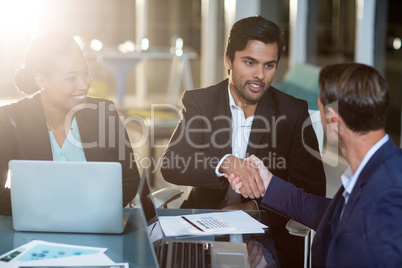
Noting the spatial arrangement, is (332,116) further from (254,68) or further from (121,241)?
(254,68)

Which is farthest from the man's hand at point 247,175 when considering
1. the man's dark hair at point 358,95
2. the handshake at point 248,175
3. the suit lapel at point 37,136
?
the suit lapel at point 37,136

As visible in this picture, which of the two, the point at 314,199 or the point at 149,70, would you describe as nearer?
the point at 314,199

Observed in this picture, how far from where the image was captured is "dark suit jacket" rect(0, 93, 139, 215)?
2201 millimetres

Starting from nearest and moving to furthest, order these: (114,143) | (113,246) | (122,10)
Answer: (113,246)
(114,143)
(122,10)

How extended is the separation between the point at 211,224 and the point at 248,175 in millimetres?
350

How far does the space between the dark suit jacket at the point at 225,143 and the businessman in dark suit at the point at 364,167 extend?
88 centimetres

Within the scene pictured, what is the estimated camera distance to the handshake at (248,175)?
2020 millimetres

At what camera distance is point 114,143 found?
7.73 feet

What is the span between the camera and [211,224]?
5.94ft

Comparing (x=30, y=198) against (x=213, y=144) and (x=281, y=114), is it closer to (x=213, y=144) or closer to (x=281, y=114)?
(x=213, y=144)

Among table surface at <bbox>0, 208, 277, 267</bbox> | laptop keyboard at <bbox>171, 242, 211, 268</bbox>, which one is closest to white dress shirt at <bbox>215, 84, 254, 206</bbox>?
table surface at <bbox>0, 208, 277, 267</bbox>

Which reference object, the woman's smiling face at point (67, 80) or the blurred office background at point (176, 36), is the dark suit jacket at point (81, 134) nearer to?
the woman's smiling face at point (67, 80)

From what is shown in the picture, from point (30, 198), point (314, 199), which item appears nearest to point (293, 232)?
point (314, 199)

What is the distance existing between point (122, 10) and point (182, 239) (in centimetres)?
742
